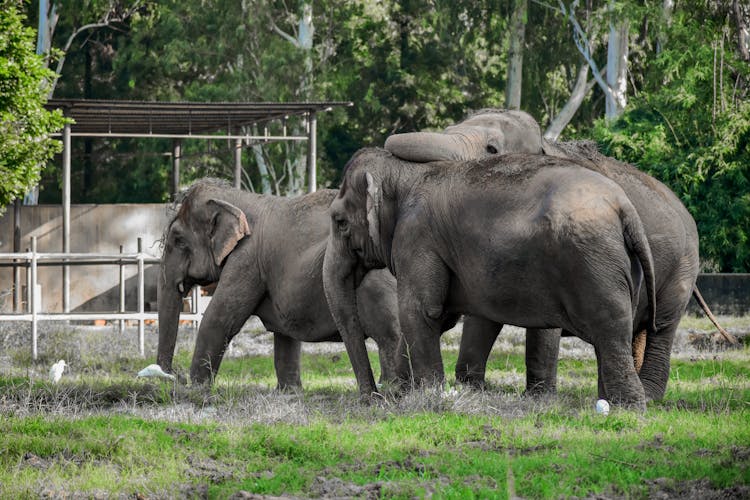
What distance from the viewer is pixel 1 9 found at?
20688 millimetres

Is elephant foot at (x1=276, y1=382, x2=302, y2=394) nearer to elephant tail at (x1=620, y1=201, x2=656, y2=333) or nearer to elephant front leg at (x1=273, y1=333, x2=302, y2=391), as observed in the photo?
elephant front leg at (x1=273, y1=333, x2=302, y2=391)

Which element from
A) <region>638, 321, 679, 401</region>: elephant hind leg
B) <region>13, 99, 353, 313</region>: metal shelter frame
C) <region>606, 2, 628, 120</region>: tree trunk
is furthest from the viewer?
<region>606, 2, 628, 120</region>: tree trunk

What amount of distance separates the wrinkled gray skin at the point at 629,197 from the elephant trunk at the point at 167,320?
3.58m

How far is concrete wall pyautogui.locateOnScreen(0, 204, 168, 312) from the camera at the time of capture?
25.0m

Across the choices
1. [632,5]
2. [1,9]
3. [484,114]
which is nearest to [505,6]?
[632,5]

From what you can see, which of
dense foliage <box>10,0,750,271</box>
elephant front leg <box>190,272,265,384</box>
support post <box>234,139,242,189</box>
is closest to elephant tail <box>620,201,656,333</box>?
elephant front leg <box>190,272,265,384</box>

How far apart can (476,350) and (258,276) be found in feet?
8.08

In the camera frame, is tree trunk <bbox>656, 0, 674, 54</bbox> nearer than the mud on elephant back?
No

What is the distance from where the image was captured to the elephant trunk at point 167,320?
14.1 meters

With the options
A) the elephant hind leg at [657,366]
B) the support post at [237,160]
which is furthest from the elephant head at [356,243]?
the support post at [237,160]

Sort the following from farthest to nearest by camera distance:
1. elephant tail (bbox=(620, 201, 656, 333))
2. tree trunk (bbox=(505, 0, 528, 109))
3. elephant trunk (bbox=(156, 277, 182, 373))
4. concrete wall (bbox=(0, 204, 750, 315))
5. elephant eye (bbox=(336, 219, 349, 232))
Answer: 1. tree trunk (bbox=(505, 0, 528, 109))
2. concrete wall (bbox=(0, 204, 750, 315))
3. elephant trunk (bbox=(156, 277, 182, 373))
4. elephant eye (bbox=(336, 219, 349, 232))
5. elephant tail (bbox=(620, 201, 656, 333))

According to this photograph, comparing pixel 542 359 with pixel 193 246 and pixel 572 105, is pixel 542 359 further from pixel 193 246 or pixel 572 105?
pixel 572 105

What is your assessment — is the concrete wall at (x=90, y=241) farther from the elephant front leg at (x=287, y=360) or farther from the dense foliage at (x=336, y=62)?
the elephant front leg at (x=287, y=360)

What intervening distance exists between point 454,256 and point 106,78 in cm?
3642
